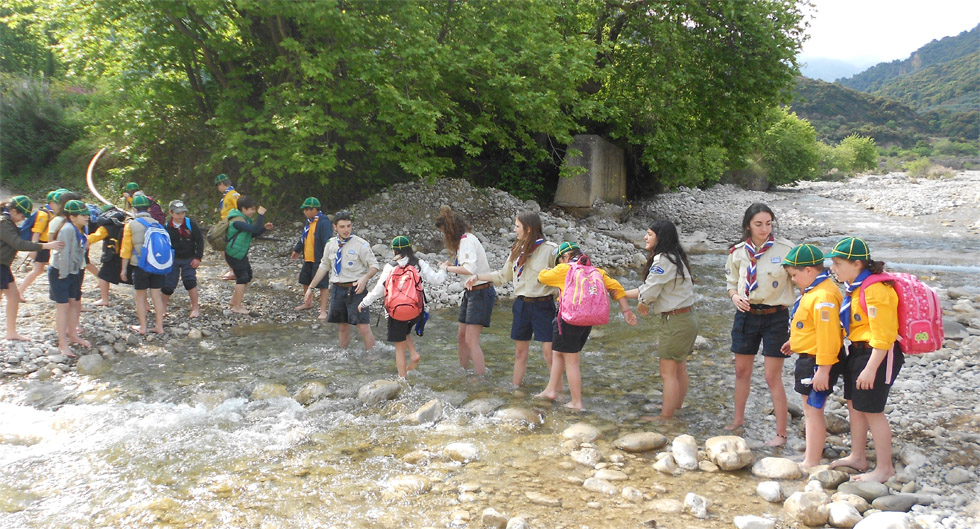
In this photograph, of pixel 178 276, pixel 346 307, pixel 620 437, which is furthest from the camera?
pixel 178 276

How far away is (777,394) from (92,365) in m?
7.61

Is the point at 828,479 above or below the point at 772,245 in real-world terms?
below

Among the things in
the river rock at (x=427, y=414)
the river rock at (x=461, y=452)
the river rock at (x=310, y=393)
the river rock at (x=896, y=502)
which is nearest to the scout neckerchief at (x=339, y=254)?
the river rock at (x=310, y=393)

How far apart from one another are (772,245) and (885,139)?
133923mm

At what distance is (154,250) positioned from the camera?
857 centimetres

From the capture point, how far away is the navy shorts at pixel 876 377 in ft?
14.4

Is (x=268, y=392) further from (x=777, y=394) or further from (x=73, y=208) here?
(x=777, y=394)

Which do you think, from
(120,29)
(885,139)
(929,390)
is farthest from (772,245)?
(885,139)

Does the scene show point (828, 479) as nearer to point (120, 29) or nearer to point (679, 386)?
point (679, 386)

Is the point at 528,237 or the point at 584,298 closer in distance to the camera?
the point at 584,298

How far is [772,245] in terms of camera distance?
208 inches

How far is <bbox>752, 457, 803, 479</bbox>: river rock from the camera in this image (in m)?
4.91

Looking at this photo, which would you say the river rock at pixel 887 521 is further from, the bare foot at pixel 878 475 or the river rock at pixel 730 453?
the river rock at pixel 730 453

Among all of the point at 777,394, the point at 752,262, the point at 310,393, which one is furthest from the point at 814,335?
the point at 310,393
